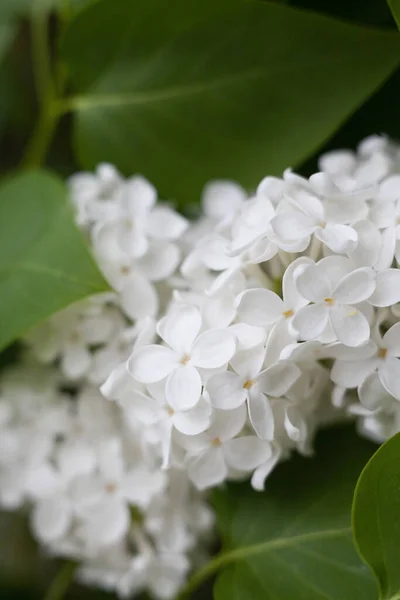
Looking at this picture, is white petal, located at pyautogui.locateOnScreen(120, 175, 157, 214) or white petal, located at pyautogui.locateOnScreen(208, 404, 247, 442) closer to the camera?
white petal, located at pyautogui.locateOnScreen(208, 404, 247, 442)

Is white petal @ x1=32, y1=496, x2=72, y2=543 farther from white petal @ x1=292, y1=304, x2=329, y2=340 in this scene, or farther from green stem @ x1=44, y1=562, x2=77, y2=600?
white petal @ x1=292, y1=304, x2=329, y2=340

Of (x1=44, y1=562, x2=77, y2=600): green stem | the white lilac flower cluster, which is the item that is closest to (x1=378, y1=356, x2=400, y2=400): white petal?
the white lilac flower cluster

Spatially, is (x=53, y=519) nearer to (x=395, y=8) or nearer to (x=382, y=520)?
(x=382, y=520)

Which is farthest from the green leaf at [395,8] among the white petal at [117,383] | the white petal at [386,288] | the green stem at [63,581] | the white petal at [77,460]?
the green stem at [63,581]

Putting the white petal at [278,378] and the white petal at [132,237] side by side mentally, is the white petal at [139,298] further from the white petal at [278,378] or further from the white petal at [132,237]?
the white petal at [278,378]

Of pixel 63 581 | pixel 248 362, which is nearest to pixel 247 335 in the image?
pixel 248 362

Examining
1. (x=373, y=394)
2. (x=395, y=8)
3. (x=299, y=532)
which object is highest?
(x=395, y=8)

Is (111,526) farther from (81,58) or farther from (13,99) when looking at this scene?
(13,99)
